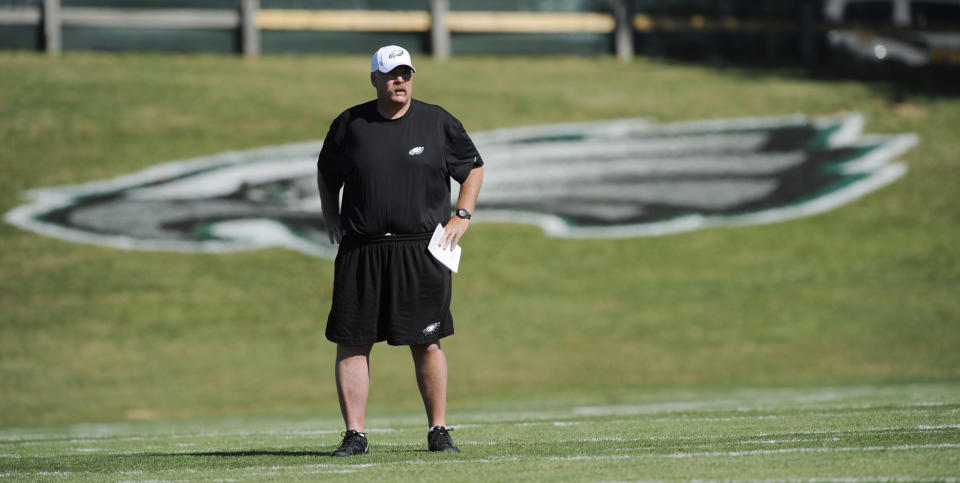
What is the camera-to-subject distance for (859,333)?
18922mm

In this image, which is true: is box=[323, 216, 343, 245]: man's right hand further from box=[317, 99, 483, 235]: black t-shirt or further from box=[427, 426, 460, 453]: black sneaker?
box=[427, 426, 460, 453]: black sneaker

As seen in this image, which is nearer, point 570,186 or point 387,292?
point 387,292

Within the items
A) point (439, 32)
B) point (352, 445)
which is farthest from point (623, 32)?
point (352, 445)

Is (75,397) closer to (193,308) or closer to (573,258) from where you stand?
(193,308)

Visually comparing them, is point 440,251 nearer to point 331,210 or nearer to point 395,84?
point 331,210

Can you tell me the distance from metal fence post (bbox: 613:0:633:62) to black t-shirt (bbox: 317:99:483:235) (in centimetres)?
1980

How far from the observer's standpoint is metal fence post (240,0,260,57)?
2359cm

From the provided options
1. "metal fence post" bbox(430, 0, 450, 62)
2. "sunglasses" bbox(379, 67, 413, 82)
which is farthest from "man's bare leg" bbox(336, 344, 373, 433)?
"metal fence post" bbox(430, 0, 450, 62)

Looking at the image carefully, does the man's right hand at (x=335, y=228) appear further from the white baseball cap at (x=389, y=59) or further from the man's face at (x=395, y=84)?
the white baseball cap at (x=389, y=59)

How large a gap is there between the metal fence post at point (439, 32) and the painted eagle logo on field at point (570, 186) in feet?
10.7

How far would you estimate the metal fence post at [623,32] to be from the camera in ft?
84.7

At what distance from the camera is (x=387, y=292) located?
6.54m

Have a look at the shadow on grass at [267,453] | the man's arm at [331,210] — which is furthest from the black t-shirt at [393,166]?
the shadow on grass at [267,453]

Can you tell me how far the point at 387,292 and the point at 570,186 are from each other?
1541 cm
